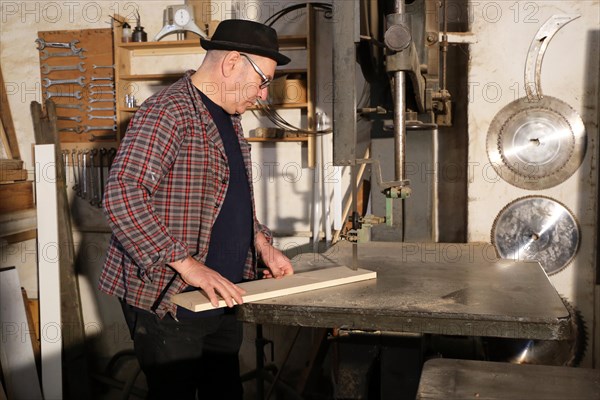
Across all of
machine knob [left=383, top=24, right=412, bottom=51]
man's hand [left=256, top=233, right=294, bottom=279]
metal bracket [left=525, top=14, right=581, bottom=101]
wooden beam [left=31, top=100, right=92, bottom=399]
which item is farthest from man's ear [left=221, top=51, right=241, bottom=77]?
wooden beam [left=31, top=100, right=92, bottom=399]

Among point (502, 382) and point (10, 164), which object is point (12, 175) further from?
point (502, 382)

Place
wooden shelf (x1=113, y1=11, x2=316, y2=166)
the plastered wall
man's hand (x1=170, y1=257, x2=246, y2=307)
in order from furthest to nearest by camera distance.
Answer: wooden shelf (x1=113, y1=11, x2=316, y2=166) → the plastered wall → man's hand (x1=170, y1=257, x2=246, y2=307)

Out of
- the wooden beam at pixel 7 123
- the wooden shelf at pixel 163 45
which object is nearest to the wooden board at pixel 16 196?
the wooden beam at pixel 7 123

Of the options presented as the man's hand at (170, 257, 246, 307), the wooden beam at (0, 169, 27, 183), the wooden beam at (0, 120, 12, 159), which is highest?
the wooden beam at (0, 120, 12, 159)

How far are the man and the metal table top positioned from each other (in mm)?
172

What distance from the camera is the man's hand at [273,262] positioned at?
1783 mm

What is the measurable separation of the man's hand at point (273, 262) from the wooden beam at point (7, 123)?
202 cm

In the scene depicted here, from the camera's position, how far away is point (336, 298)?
1498 millimetres

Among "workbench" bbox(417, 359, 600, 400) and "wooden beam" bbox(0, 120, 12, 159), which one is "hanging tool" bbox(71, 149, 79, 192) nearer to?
"wooden beam" bbox(0, 120, 12, 159)

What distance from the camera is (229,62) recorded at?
1.70 meters

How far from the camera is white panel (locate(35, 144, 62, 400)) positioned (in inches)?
115

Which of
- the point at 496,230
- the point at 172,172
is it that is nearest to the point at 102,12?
the point at 172,172

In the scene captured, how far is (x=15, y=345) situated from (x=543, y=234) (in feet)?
8.07

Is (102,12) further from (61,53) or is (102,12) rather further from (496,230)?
(496,230)
